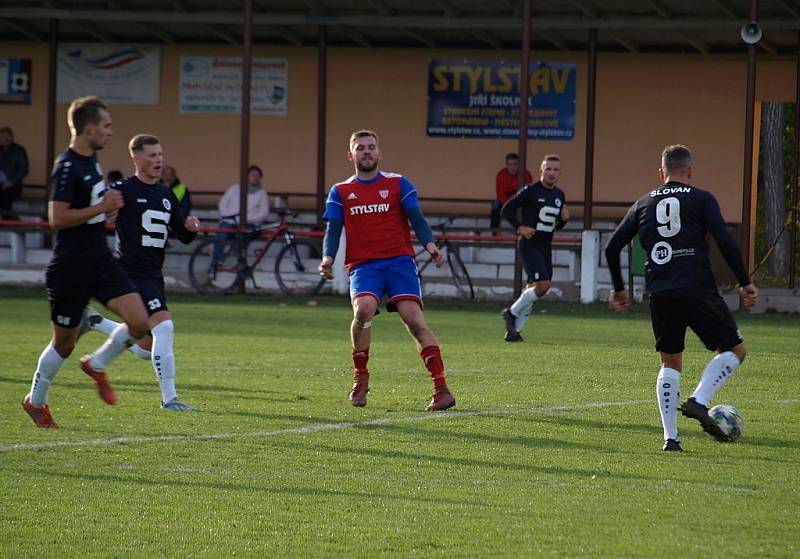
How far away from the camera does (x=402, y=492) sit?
22.2 ft

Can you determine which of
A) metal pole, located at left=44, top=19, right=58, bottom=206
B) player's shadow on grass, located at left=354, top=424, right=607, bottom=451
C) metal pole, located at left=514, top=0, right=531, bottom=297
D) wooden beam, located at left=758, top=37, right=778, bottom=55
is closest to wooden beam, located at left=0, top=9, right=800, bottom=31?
metal pole, located at left=44, top=19, right=58, bottom=206

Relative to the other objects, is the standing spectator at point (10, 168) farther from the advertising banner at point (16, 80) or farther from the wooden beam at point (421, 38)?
the wooden beam at point (421, 38)

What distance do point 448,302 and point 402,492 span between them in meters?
15.5

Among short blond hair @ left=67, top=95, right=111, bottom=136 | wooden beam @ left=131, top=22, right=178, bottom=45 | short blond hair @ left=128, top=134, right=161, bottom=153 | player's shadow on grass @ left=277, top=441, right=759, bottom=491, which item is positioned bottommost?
player's shadow on grass @ left=277, top=441, right=759, bottom=491

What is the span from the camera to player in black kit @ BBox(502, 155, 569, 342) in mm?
15594

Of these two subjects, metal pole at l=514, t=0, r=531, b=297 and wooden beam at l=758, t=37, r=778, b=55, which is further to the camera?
wooden beam at l=758, t=37, r=778, b=55

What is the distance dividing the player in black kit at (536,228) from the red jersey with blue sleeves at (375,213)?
17.6ft

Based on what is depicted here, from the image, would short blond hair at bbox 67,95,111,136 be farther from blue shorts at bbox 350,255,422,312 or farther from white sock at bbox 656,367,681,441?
white sock at bbox 656,367,681,441

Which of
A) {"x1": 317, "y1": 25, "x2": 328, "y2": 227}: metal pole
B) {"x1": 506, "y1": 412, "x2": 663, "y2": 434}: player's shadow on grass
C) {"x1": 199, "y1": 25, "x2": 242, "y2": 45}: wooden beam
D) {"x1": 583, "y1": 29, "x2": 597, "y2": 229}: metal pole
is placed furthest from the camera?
{"x1": 199, "y1": 25, "x2": 242, "y2": 45}: wooden beam

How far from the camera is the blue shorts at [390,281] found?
1022 cm

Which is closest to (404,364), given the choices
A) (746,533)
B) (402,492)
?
(402,492)

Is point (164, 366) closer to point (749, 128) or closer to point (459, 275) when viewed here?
point (749, 128)

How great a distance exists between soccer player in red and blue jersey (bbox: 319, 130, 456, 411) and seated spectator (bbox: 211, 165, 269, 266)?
12847 mm

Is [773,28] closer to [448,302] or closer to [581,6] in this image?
[581,6]
